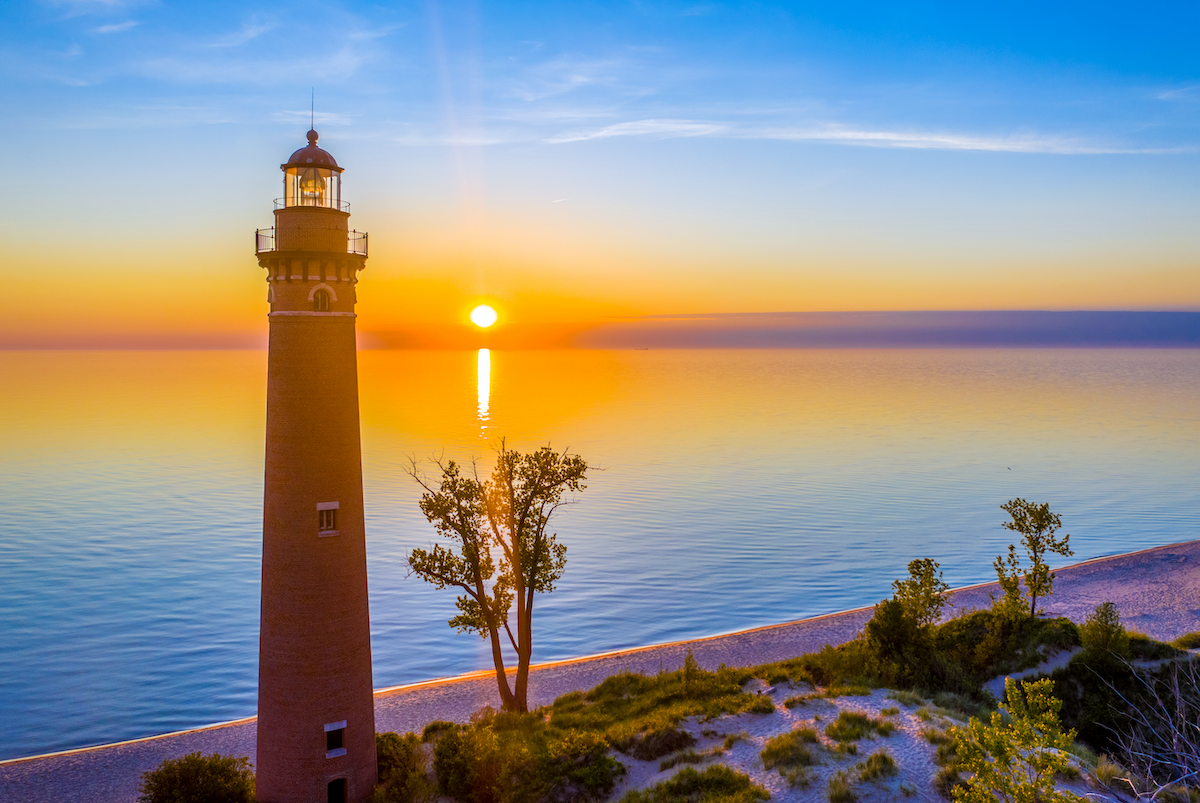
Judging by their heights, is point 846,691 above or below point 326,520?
below

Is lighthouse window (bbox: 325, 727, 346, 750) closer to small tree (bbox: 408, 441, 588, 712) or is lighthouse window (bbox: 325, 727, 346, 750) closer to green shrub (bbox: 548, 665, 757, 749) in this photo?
small tree (bbox: 408, 441, 588, 712)

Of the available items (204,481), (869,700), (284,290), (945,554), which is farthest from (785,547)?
(204,481)

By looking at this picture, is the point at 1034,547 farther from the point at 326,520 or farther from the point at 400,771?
the point at 326,520

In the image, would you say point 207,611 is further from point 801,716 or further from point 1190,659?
point 1190,659

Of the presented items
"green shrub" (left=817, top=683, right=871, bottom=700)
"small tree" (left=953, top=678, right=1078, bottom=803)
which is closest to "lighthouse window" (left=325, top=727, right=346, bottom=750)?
"green shrub" (left=817, top=683, right=871, bottom=700)

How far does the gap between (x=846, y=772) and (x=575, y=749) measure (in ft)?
23.5

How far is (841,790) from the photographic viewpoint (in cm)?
1769

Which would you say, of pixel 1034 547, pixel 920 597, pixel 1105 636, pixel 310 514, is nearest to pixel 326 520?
pixel 310 514

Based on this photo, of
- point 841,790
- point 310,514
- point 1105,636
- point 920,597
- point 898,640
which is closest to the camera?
point 841,790

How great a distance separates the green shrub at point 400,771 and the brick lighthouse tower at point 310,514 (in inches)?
46.7

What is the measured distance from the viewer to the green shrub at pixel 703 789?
18.1m

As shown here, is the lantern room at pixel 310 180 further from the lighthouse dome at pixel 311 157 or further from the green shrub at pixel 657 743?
the green shrub at pixel 657 743

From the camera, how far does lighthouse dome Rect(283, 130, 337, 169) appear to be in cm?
2041

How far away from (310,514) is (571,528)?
147ft
